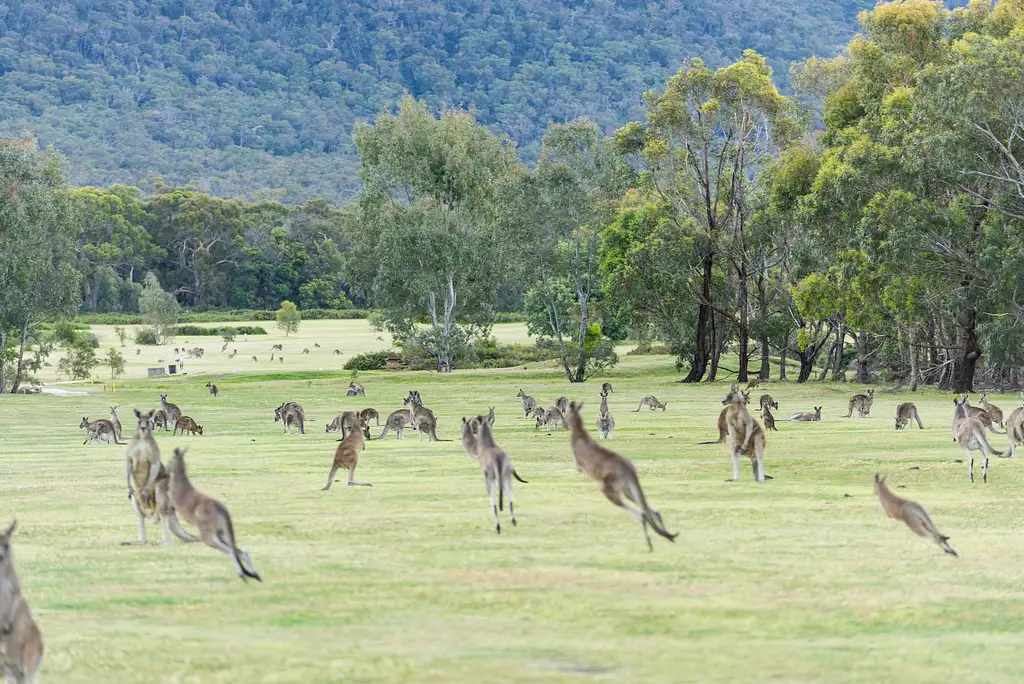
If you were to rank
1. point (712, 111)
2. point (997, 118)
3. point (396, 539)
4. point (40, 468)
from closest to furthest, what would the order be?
point (396, 539) → point (40, 468) → point (997, 118) → point (712, 111)

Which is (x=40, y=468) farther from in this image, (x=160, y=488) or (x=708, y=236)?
(x=708, y=236)

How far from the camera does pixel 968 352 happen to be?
151 ft

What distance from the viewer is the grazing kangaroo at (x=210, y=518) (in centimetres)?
1006

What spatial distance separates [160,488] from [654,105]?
45546 millimetres

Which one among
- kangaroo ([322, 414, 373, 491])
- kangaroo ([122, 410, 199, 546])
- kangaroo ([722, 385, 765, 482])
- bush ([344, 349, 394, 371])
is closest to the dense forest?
bush ([344, 349, 394, 371])

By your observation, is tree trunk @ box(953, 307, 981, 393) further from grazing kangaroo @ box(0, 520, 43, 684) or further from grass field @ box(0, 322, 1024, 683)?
grazing kangaroo @ box(0, 520, 43, 684)

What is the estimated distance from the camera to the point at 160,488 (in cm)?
1162

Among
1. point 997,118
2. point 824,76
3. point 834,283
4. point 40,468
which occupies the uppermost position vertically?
point 824,76

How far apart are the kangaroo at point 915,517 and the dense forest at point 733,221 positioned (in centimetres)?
3083

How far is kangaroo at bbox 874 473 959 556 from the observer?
1165 cm

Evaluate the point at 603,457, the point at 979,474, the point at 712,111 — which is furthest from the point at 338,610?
the point at 712,111

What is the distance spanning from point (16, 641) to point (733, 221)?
51649mm

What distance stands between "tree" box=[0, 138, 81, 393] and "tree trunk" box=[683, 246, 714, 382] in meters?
26.1

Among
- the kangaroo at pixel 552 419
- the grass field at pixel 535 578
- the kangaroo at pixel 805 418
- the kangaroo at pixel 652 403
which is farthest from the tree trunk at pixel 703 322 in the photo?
the grass field at pixel 535 578
